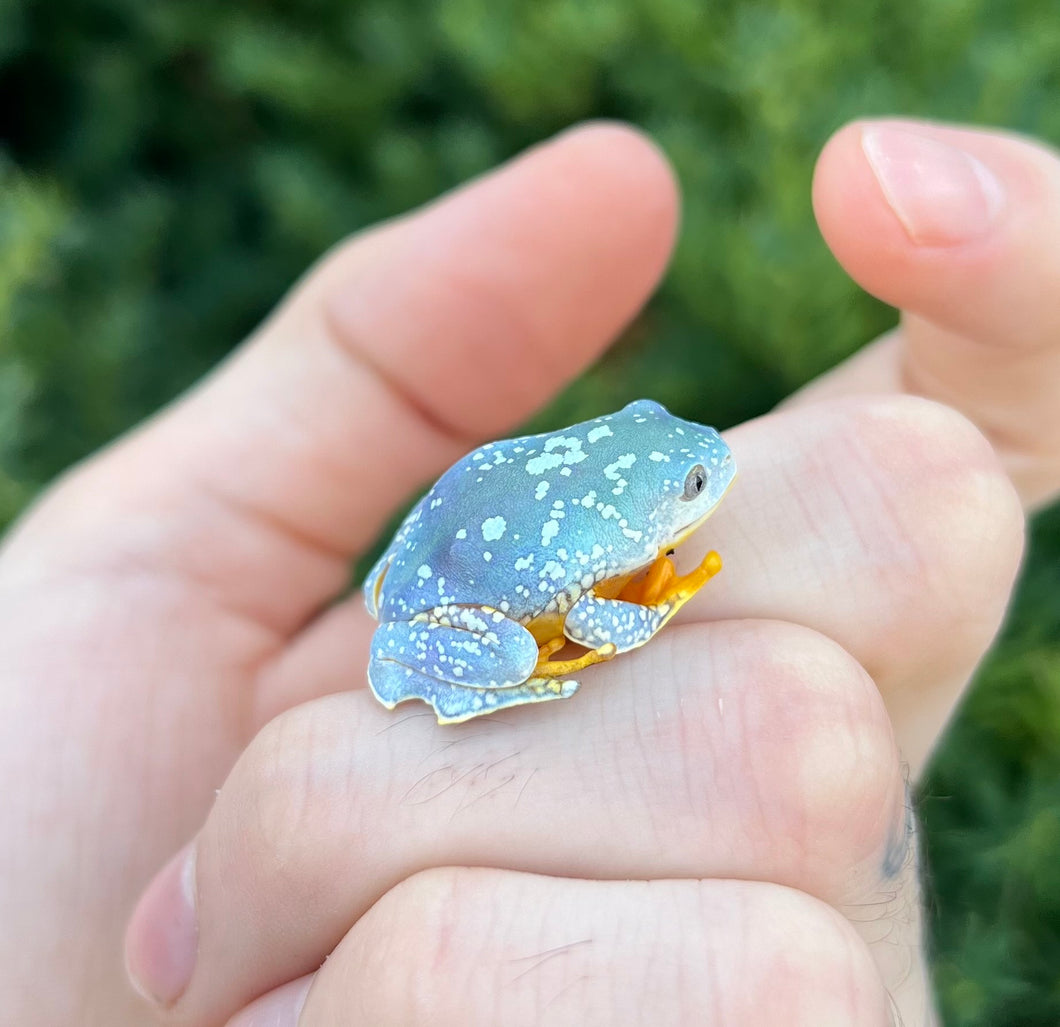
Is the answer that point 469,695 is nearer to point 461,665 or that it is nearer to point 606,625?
point 461,665

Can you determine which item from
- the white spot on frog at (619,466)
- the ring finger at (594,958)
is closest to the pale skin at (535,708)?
the ring finger at (594,958)

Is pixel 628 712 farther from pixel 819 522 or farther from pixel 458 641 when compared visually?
pixel 819 522

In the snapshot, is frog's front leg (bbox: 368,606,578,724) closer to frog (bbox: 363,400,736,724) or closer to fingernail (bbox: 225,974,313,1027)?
frog (bbox: 363,400,736,724)

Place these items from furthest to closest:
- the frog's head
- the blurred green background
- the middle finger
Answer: the blurred green background → the frog's head → the middle finger

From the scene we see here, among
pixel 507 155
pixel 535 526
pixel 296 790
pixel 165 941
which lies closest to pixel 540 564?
pixel 535 526

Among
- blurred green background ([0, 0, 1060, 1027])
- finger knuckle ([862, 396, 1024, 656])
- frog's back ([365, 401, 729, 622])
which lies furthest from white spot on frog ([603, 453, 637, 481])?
blurred green background ([0, 0, 1060, 1027])

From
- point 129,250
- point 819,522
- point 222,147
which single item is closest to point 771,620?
point 819,522
